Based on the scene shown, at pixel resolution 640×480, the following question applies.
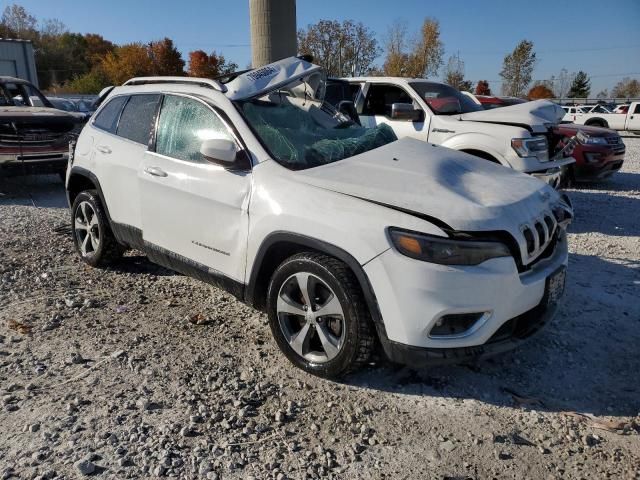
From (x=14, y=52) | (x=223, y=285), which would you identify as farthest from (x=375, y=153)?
(x=14, y=52)

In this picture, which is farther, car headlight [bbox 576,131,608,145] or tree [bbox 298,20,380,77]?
tree [bbox 298,20,380,77]

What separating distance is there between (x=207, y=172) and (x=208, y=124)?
39 centimetres

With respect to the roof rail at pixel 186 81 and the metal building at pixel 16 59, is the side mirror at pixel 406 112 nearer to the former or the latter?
the roof rail at pixel 186 81

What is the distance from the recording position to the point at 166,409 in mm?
2861

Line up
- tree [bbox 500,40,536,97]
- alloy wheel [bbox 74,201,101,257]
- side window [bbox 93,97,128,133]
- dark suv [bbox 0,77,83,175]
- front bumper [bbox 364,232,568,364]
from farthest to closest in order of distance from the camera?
tree [bbox 500,40,536,97], dark suv [bbox 0,77,83,175], alloy wheel [bbox 74,201,101,257], side window [bbox 93,97,128,133], front bumper [bbox 364,232,568,364]

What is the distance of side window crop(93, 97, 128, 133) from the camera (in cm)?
459

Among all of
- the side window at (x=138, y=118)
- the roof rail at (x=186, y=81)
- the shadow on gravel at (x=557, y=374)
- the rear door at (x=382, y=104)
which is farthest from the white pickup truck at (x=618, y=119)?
the side window at (x=138, y=118)

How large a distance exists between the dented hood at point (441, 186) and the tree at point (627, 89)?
2854 inches

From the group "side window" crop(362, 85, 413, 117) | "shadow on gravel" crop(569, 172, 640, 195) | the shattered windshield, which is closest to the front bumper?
the shattered windshield

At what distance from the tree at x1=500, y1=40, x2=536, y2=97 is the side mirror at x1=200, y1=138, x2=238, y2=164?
48282 millimetres

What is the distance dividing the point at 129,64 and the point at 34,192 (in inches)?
2386

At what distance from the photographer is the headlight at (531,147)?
6.47 metres

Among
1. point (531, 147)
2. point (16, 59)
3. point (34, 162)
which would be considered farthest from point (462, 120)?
point (16, 59)

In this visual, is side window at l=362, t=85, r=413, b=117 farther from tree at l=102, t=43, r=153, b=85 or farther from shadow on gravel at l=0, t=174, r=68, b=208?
tree at l=102, t=43, r=153, b=85
